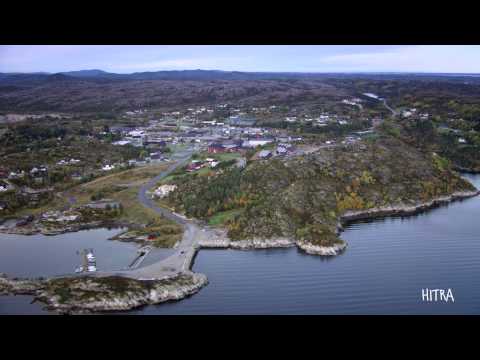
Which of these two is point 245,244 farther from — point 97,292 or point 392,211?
point 392,211

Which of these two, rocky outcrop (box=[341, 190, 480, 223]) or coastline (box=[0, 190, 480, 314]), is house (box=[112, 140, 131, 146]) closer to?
coastline (box=[0, 190, 480, 314])

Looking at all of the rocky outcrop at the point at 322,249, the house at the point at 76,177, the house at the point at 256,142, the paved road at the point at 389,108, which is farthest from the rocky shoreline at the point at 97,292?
the paved road at the point at 389,108

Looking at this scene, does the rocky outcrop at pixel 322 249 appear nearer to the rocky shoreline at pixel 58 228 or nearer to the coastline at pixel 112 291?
the coastline at pixel 112 291

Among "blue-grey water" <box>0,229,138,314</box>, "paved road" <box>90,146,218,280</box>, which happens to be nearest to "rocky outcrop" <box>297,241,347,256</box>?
"paved road" <box>90,146,218,280</box>

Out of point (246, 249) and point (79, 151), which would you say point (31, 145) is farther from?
point (246, 249)

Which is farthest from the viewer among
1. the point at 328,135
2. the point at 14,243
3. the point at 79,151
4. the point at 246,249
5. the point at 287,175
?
the point at 328,135

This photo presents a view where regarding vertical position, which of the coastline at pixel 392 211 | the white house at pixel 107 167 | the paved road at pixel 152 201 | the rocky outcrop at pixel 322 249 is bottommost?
the rocky outcrop at pixel 322 249

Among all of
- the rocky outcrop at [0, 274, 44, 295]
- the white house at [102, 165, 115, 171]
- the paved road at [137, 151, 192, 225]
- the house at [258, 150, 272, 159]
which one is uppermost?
the house at [258, 150, 272, 159]

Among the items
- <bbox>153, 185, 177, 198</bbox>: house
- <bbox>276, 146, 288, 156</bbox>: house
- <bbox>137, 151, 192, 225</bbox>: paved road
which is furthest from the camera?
<bbox>276, 146, 288, 156</bbox>: house

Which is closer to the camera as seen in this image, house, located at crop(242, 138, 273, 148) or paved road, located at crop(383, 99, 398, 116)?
house, located at crop(242, 138, 273, 148)

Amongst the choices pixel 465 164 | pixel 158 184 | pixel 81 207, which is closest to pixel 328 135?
pixel 465 164

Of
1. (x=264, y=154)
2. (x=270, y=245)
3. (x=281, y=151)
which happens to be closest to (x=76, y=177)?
(x=270, y=245)
